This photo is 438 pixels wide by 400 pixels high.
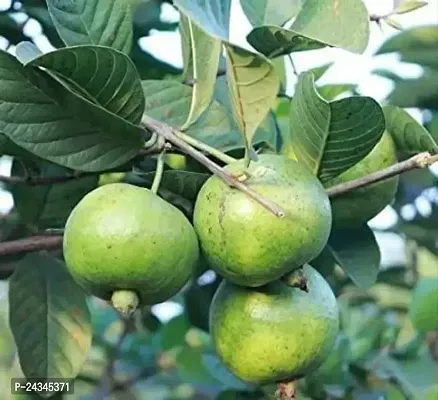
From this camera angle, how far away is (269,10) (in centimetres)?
95

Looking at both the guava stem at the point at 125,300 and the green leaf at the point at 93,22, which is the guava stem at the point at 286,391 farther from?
the green leaf at the point at 93,22

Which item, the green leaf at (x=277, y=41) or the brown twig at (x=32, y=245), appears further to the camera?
the brown twig at (x=32, y=245)

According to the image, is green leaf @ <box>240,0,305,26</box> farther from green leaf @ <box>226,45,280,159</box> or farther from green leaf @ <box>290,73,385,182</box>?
green leaf @ <box>226,45,280,159</box>

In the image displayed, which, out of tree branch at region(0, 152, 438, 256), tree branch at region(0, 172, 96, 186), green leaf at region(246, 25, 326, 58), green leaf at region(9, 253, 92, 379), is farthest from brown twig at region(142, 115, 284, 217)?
green leaf at region(9, 253, 92, 379)

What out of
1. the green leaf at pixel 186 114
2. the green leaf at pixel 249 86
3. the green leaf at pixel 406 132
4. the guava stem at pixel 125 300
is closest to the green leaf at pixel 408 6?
the green leaf at pixel 406 132

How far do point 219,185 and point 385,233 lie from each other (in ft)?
3.15

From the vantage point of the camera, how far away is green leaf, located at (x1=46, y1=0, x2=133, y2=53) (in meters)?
0.85

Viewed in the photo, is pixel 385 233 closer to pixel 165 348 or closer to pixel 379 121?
pixel 165 348

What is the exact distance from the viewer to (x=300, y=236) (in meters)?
0.73

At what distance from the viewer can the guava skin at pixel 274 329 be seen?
0.80 meters

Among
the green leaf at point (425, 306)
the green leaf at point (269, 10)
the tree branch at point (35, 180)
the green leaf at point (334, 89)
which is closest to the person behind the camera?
the green leaf at point (269, 10)

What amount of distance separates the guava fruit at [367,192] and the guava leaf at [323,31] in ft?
0.63

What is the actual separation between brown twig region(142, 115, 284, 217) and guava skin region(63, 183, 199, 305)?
5cm

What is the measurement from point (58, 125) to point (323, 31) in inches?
10.0
